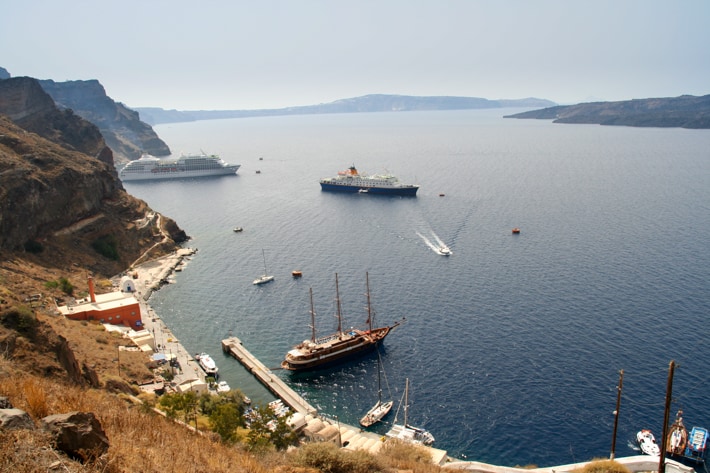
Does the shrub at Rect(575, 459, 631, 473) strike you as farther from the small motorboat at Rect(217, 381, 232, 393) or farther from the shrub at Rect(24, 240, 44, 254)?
the shrub at Rect(24, 240, 44, 254)

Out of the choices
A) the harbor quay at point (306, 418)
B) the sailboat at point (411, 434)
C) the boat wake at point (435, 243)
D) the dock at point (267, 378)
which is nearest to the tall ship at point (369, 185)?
the boat wake at point (435, 243)

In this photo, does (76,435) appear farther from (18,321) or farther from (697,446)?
(697,446)

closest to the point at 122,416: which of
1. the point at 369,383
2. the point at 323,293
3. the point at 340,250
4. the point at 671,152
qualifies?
the point at 369,383

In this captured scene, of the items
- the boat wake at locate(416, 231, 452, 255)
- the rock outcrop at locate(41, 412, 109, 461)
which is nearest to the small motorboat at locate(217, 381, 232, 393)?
the rock outcrop at locate(41, 412, 109, 461)

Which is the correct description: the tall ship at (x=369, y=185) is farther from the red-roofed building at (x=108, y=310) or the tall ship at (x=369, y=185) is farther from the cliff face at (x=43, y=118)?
the red-roofed building at (x=108, y=310)

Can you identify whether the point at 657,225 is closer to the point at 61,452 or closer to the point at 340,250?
the point at 340,250

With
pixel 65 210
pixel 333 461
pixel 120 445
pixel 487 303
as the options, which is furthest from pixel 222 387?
pixel 65 210

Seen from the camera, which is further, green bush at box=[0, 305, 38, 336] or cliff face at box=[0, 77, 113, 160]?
cliff face at box=[0, 77, 113, 160]
